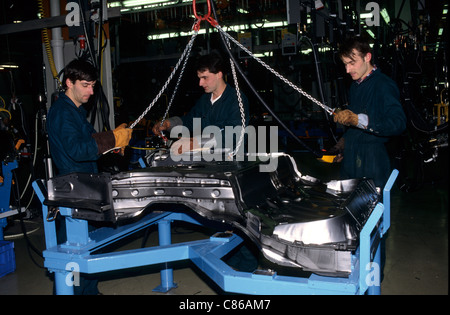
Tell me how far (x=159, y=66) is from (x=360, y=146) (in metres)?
8.39

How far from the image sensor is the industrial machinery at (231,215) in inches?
57.7

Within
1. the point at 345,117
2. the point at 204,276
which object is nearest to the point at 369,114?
the point at 345,117

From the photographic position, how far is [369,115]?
7.95 ft

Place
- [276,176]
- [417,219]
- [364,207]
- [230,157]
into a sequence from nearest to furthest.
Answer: [364,207] < [276,176] < [230,157] < [417,219]

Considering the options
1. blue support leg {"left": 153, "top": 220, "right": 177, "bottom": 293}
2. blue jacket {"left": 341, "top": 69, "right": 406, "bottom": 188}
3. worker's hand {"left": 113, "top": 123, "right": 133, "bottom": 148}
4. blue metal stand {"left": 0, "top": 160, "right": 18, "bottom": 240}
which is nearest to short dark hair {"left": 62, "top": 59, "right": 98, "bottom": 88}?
worker's hand {"left": 113, "top": 123, "right": 133, "bottom": 148}

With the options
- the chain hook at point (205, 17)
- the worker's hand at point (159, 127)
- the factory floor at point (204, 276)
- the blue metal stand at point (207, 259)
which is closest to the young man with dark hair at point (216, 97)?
the worker's hand at point (159, 127)

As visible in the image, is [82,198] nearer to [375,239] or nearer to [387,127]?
[375,239]

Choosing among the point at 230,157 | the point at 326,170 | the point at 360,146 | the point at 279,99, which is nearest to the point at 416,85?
the point at 326,170

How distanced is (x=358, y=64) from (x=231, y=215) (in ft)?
4.51

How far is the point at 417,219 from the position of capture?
Answer: 15.4 ft

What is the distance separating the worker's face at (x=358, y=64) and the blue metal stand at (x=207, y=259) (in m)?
0.74

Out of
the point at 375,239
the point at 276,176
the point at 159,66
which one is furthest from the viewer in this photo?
the point at 159,66

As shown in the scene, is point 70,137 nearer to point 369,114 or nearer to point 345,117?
point 345,117

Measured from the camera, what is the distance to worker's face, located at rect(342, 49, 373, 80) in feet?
7.82
